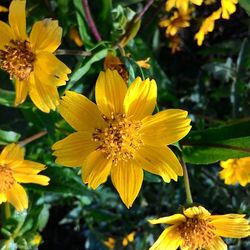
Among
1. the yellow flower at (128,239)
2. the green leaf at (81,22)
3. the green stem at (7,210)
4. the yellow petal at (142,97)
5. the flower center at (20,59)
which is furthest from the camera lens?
the yellow flower at (128,239)

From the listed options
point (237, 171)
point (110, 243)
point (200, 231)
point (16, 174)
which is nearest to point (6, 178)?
point (16, 174)

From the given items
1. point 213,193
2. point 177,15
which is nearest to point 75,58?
point 177,15

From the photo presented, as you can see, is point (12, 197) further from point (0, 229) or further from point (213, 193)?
point (213, 193)

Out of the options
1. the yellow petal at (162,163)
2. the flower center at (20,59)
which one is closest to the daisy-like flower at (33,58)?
the flower center at (20,59)

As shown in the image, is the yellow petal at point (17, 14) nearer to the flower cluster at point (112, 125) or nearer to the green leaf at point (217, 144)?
the flower cluster at point (112, 125)

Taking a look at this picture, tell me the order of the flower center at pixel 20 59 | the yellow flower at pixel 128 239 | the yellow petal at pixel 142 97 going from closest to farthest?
1. the yellow petal at pixel 142 97
2. the flower center at pixel 20 59
3. the yellow flower at pixel 128 239

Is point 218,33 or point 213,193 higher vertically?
point 218,33

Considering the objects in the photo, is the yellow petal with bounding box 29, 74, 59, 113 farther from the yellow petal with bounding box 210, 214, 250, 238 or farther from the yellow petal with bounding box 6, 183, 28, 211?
the yellow petal with bounding box 210, 214, 250, 238

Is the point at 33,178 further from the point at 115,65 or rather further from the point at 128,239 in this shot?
the point at 128,239
